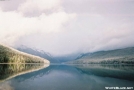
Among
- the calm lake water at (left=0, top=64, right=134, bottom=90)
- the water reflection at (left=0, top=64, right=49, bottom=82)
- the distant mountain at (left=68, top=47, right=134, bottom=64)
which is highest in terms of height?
the distant mountain at (left=68, top=47, right=134, bottom=64)

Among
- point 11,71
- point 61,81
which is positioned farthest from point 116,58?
point 61,81

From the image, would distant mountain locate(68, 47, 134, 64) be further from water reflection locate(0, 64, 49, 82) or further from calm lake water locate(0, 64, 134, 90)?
calm lake water locate(0, 64, 134, 90)

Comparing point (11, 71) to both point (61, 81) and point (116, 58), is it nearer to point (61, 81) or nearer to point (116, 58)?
point (61, 81)

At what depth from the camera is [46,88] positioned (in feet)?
31.2

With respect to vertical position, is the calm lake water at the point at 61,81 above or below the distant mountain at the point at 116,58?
below

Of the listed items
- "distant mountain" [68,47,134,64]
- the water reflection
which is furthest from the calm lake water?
"distant mountain" [68,47,134,64]

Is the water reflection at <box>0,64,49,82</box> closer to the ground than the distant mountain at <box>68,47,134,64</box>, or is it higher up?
closer to the ground

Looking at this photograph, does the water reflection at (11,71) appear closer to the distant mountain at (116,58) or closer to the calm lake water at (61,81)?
the calm lake water at (61,81)

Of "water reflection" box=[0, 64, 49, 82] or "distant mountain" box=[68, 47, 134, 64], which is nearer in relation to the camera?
"water reflection" box=[0, 64, 49, 82]

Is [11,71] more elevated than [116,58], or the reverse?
[116,58]

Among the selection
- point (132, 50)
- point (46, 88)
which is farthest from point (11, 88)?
point (132, 50)

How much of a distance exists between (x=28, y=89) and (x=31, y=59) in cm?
4936

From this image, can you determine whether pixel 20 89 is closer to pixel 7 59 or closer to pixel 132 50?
pixel 7 59

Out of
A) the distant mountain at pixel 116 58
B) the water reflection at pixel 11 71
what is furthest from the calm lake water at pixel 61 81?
the distant mountain at pixel 116 58
